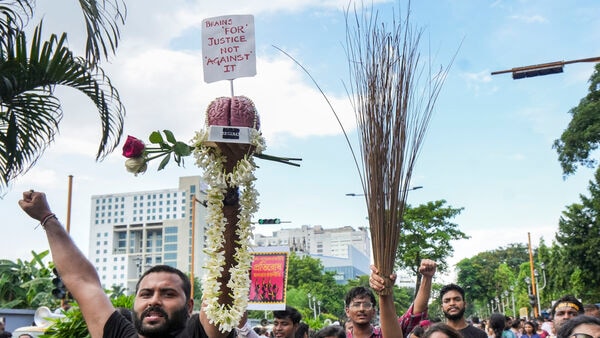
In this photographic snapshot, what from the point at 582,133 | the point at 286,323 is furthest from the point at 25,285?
the point at 582,133

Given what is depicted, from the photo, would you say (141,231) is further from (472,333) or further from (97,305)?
(97,305)

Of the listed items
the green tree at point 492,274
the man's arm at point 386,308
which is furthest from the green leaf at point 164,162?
the green tree at point 492,274

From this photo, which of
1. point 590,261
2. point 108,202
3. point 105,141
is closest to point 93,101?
point 105,141

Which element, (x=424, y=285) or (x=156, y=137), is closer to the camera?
(x=156, y=137)

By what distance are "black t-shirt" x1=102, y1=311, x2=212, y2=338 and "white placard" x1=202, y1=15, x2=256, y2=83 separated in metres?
1.20

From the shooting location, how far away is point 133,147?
2.92 m

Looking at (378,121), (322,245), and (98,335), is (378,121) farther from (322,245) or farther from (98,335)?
(322,245)

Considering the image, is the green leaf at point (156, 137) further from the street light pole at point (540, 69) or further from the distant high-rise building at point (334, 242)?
the distant high-rise building at point (334, 242)

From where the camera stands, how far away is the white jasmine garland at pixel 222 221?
2.70m

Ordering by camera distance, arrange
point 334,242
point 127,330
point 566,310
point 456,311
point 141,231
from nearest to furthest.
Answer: point 127,330
point 456,311
point 566,310
point 141,231
point 334,242

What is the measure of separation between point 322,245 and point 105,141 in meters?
172

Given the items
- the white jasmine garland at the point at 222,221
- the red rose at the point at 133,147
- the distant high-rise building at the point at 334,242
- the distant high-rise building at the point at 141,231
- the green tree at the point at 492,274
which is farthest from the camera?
the distant high-rise building at the point at 334,242

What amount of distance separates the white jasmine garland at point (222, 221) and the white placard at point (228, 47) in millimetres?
399

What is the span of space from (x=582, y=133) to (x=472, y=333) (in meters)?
24.0
